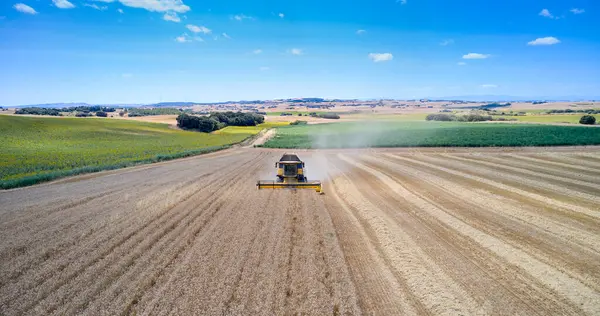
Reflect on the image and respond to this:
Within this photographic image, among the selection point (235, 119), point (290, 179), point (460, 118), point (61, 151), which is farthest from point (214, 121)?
point (290, 179)

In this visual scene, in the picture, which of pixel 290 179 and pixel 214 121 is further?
pixel 214 121

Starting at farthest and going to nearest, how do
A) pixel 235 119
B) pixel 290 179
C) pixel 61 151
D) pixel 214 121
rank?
pixel 235 119 → pixel 214 121 → pixel 61 151 → pixel 290 179

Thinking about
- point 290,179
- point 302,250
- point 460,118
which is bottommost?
point 302,250

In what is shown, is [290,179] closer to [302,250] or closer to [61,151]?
[302,250]

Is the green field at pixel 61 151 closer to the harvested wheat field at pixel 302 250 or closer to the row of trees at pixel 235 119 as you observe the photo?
the harvested wheat field at pixel 302 250

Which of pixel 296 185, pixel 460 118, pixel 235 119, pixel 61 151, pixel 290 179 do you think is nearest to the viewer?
pixel 296 185

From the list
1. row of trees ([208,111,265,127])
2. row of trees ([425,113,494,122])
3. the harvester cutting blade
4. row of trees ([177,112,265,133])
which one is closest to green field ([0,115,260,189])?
row of trees ([177,112,265,133])
